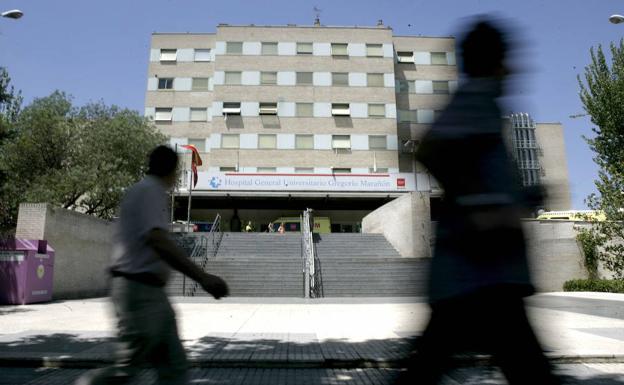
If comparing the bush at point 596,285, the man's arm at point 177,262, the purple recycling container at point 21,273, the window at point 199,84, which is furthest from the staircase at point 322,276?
the window at point 199,84

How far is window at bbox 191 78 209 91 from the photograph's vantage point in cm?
3878

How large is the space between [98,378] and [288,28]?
129 ft

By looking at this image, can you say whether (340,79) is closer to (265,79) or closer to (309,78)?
(309,78)

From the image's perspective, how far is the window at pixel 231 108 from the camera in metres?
37.0

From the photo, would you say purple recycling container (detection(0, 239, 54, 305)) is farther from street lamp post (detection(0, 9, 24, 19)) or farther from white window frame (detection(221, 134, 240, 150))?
white window frame (detection(221, 134, 240, 150))

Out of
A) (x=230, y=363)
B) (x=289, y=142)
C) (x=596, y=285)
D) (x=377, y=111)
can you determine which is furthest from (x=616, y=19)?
(x=289, y=142)

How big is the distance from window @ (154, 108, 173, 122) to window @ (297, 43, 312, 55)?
39.6 ft

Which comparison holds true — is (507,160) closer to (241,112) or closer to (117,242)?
(117,242)

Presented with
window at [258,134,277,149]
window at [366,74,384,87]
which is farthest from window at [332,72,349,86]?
window at [258,134,277,149]

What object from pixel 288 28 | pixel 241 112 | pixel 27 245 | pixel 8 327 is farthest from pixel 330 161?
pixel 8 327

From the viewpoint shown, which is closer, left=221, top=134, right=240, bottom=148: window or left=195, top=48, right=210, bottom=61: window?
left=221, top=134, right=240, bottom=148: window

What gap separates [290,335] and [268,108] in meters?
31.8

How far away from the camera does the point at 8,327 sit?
805 cm

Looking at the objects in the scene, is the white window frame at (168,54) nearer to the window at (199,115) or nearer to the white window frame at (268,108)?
the window at (199,115)
